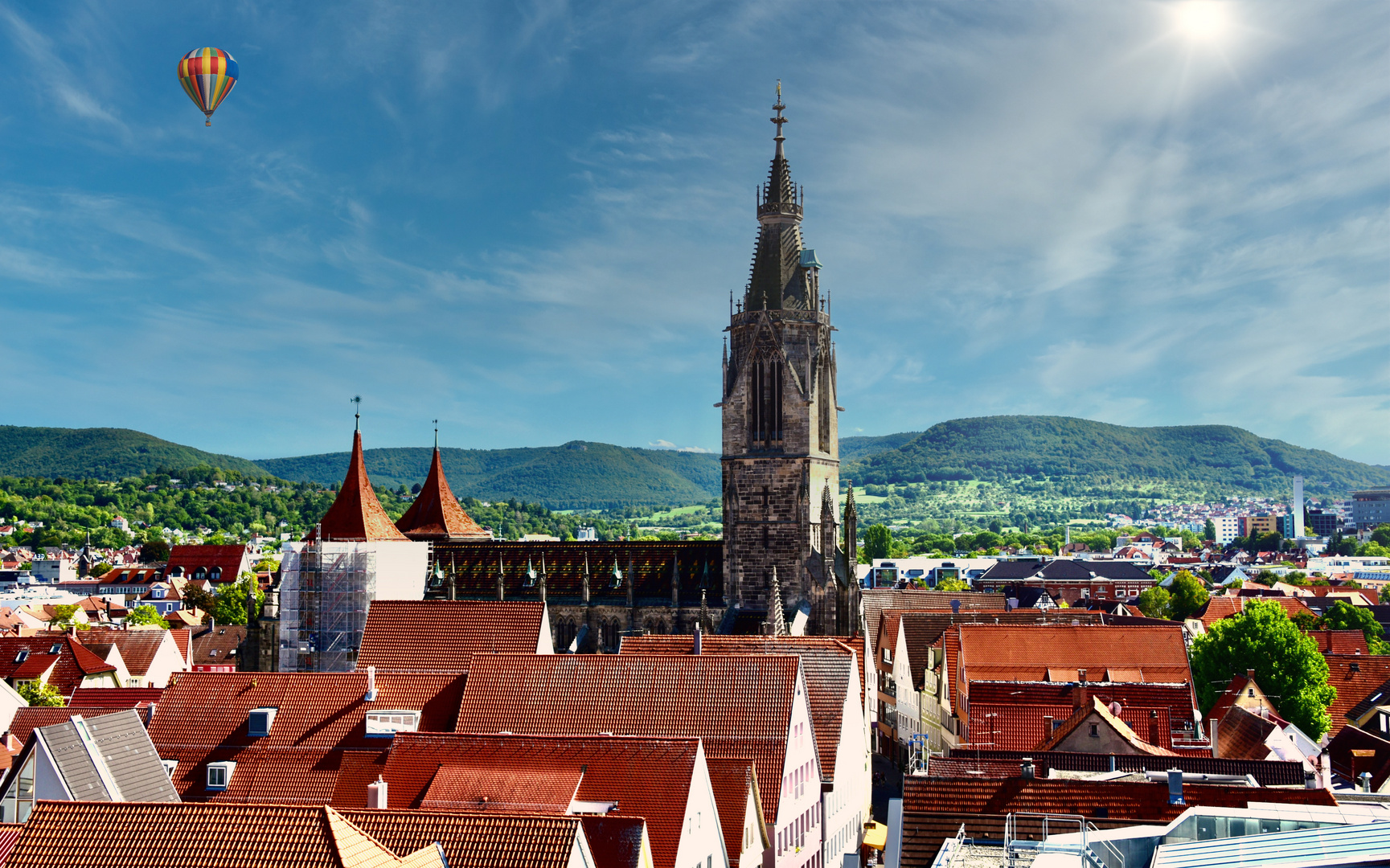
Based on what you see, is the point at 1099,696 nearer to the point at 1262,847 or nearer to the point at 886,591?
the point at 1262,847

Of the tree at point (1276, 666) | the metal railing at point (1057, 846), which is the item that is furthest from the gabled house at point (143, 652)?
the metal railing at point (1057, 846)

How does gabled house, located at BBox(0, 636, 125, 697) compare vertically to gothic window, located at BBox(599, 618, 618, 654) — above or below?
below

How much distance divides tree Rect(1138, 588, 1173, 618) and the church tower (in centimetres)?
6033

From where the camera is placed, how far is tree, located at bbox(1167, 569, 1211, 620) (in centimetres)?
10794

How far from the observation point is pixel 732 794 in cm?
2838

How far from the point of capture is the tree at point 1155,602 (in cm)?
11239

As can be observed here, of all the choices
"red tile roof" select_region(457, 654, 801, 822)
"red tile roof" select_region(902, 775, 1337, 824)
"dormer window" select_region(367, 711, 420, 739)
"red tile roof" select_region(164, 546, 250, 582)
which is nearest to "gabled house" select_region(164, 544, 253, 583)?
"red tile roof" select_region(164, 546, 250, 582)

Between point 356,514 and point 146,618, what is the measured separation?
43.0 m

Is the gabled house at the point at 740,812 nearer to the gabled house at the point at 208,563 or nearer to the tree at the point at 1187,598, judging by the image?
the tree at the point at 1187,598

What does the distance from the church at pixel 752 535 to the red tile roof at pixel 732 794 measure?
26351 mm

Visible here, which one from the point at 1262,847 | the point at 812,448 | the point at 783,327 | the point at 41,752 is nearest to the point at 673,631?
the point at 812,448

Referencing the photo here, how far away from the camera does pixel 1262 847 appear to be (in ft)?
56.4

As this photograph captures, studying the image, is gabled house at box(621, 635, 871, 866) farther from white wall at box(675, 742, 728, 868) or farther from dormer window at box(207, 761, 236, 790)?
dormer window at box(207, 761, 236, 790)

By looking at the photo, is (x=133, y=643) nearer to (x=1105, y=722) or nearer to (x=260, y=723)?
(x=260, y=723)
